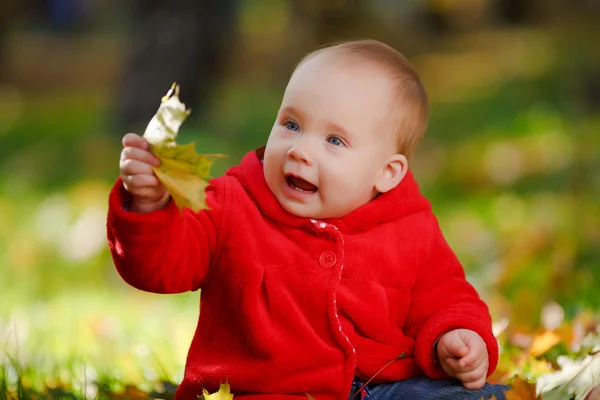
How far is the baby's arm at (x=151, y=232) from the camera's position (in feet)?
7.23

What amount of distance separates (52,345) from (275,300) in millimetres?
1867

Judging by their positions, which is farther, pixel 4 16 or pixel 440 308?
pixel 4 16

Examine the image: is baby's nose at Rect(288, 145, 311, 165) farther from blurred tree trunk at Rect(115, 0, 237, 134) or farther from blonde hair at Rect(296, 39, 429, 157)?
blurred tree trunk at Rect(115, 0, 237, 134)

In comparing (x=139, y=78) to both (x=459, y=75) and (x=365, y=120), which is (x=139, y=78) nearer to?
(x=459, y=75)

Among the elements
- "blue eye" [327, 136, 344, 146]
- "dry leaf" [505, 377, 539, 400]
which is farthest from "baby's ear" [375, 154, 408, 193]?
"dry leaf" [505, 377, 539, 400]

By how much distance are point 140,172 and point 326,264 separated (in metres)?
0.62

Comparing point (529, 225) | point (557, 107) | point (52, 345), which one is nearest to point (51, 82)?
point (557, 107)

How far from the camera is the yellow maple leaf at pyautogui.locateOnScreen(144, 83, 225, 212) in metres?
2.17

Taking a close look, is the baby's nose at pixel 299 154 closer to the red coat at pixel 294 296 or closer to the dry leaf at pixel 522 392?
the red coat at pixel 294 296

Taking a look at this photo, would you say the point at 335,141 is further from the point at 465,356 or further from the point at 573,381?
the point at 573,381

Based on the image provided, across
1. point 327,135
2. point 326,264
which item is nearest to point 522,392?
point 326,264

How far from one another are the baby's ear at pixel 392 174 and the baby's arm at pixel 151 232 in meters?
0.48

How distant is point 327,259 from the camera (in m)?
2.57

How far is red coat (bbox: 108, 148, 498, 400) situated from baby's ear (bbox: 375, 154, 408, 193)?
35mm
